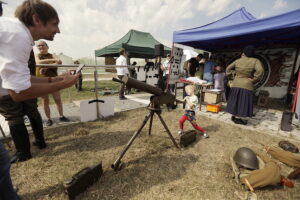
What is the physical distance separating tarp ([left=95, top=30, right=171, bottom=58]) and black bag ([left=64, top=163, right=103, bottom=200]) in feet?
29.7

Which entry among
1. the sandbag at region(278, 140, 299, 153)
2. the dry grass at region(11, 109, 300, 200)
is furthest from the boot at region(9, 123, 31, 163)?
the sandbag at region(278, 140, 299, 153)

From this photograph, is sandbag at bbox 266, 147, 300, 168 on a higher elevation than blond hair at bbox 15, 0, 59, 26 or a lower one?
lower

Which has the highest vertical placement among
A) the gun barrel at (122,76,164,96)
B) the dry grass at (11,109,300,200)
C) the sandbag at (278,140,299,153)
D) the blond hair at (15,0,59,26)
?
the blond hair at (15,0,59,26)

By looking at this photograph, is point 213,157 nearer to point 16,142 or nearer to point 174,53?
point 16,142

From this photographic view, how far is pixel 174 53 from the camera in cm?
667

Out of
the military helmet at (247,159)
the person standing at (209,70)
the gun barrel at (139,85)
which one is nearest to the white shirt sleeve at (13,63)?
the gun barrel at (139,85)

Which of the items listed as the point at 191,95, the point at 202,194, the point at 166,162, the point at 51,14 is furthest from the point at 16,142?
the point at 191,95

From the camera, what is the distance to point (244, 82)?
4.22 metres

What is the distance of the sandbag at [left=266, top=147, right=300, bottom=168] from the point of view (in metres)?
2.56

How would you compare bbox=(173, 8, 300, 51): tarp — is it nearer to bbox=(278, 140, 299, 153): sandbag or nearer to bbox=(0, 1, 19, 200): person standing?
bbox=(278, 140, 299, 153): sandbag

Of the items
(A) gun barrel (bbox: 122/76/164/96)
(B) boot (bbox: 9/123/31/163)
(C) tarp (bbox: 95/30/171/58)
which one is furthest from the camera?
(C) tarp (bbox: 95/30/171/58)

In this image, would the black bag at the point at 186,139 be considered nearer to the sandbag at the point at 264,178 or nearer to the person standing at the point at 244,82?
the sandbag at the point at 264,178

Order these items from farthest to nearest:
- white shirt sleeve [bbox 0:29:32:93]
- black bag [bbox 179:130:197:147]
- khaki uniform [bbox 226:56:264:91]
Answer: khaki uniform [bbox 226:56:264:91] < black bag [bbox 179:130:197:147] < white shirt sleeve [bbox 0:29:32:93]

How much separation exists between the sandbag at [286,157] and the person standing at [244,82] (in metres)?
1.70
